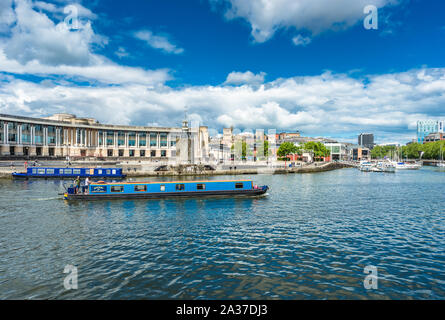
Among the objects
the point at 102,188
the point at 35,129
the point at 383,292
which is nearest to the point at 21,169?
the point at 35,129

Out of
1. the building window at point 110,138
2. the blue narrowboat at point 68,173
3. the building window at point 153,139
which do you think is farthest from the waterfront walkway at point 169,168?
the building window at point 153,139

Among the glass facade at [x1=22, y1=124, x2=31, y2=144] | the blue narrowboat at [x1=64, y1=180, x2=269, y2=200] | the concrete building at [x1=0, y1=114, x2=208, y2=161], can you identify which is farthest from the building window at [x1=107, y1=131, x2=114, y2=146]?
the blue narrowboat at [x1=64, y1=180, x2=269, y2=200]

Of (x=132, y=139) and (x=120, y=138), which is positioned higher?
(x=120, y=138)

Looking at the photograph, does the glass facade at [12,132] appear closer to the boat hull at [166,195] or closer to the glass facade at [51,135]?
the glass facade at [51,135]

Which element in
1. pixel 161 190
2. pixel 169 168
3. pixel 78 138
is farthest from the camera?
pixel 78 138

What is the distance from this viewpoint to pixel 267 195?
47.2 m

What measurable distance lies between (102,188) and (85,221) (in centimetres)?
1379

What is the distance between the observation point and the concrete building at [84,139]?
105000 mm

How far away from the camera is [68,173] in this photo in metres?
74.6

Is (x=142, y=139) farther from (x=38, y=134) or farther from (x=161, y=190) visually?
(x=161, y=190)

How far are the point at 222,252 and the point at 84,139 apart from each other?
12802cm

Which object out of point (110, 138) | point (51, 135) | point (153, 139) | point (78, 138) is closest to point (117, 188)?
point (51, 135)

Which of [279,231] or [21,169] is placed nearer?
[279,231]
